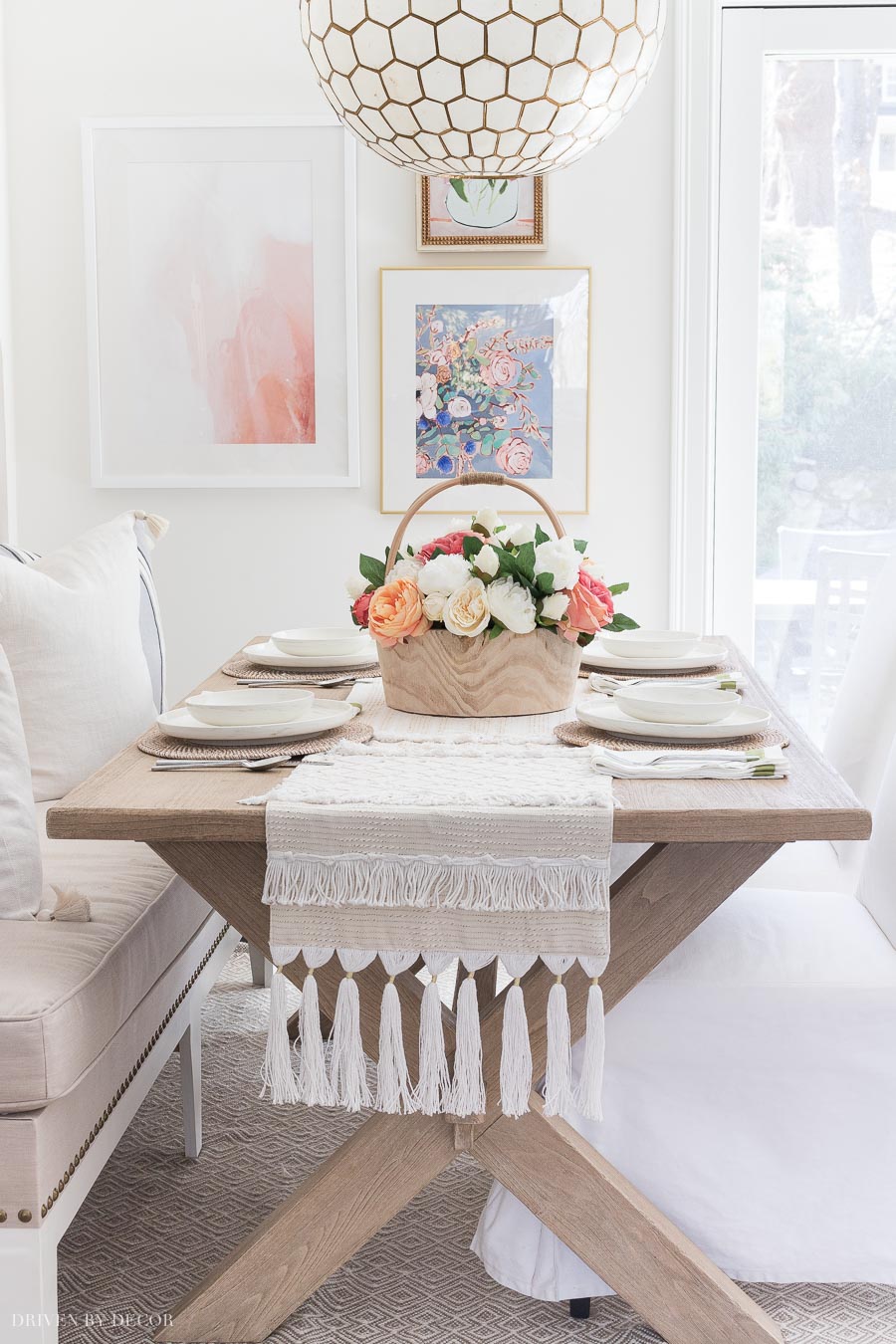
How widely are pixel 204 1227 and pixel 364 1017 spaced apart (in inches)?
23.0

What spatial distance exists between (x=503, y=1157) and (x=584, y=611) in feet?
2.41

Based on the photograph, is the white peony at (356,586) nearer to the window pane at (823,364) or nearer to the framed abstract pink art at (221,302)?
the framed abstract pink art at (221,302)

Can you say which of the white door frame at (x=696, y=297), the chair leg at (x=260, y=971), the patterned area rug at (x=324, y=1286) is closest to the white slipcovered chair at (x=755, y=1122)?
the patterned area rug at (x=324, y=1286)

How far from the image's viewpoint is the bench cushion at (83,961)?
1.36 metres

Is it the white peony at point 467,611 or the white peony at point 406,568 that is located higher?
the white peony at point 406,568

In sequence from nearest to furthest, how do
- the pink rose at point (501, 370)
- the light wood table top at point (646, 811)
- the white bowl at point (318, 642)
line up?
the light wood table top at point (646, 811) → the white bowl at point (318, 642) → the pink rose at point (501, 370)

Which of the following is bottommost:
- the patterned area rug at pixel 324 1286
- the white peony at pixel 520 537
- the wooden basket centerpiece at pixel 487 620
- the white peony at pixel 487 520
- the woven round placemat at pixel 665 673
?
the patterned area rug at pixel 324 1286

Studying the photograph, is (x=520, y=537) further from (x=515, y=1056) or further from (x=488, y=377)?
(x=488, y=377)

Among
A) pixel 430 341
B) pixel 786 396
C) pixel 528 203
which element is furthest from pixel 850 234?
pixel 430 341

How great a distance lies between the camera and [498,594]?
1.74 meters

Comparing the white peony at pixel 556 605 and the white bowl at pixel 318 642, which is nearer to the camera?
the white peony at pixel 556 605

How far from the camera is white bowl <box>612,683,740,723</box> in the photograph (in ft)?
5.27

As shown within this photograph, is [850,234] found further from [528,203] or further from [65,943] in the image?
[65,943]

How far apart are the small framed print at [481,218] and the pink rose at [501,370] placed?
277 mm
